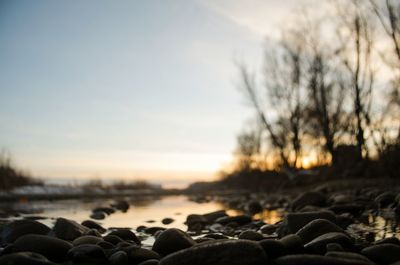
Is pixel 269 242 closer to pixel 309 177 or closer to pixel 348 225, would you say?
pixel 348 225

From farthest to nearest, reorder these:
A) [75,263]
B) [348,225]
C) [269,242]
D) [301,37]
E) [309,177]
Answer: [301,37], [309,177], [348,225], [75,263], [269,242]

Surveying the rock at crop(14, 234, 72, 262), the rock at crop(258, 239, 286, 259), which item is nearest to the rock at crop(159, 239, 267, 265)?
the rock at crop(258, 239, 286, 259)

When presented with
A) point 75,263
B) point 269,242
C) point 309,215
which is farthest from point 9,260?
point 309,215

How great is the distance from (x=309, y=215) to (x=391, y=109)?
16.4 meters

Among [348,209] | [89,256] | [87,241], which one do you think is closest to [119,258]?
[89,256]

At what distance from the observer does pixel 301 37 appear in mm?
24469

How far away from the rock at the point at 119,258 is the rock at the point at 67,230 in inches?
74.6

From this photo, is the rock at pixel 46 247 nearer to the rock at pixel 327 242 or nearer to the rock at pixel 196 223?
the rock at pixel 327 242

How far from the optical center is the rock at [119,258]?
157 inches

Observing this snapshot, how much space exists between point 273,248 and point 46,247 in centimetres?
253

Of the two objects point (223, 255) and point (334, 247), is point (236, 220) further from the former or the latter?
point (223, 255)

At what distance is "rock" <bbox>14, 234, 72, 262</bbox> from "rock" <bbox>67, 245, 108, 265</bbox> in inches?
8.7

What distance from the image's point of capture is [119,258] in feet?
13.1

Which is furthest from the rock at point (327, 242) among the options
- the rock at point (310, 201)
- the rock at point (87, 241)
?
the rock at point (310, 201)
